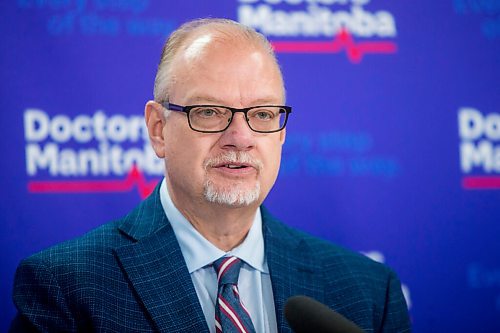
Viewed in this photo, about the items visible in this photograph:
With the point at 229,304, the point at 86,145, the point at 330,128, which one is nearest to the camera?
the point at 229,304

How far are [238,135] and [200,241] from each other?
0.33 m

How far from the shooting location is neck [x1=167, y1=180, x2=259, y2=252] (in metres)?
2.21

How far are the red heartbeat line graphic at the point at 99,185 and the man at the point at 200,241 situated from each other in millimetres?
502

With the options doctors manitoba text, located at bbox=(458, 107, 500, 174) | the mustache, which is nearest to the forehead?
the mustache

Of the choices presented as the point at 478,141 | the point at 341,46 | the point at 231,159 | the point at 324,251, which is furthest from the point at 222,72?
the point at 478,141

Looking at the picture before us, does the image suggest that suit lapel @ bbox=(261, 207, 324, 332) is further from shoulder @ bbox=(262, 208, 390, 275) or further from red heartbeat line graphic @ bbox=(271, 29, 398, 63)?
red heartbeat line graphic @ bbox=(271, 29, 398, 63)

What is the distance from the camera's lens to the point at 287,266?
Result: 2311 mm

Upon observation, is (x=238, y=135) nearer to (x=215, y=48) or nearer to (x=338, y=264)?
(x=215, y=48)

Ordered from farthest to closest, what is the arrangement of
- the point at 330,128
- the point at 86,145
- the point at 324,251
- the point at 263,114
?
the point at 330,128 < the point at 86,145 < the point at 324,251 < the point at 263,114

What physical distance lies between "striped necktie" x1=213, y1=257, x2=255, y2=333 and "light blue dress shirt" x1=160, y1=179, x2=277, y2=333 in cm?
4

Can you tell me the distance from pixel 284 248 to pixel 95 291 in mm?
595

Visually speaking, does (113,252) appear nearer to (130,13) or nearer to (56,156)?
(56,156)

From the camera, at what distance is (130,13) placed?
9.34 feet

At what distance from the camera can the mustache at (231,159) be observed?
2123 millimetres
